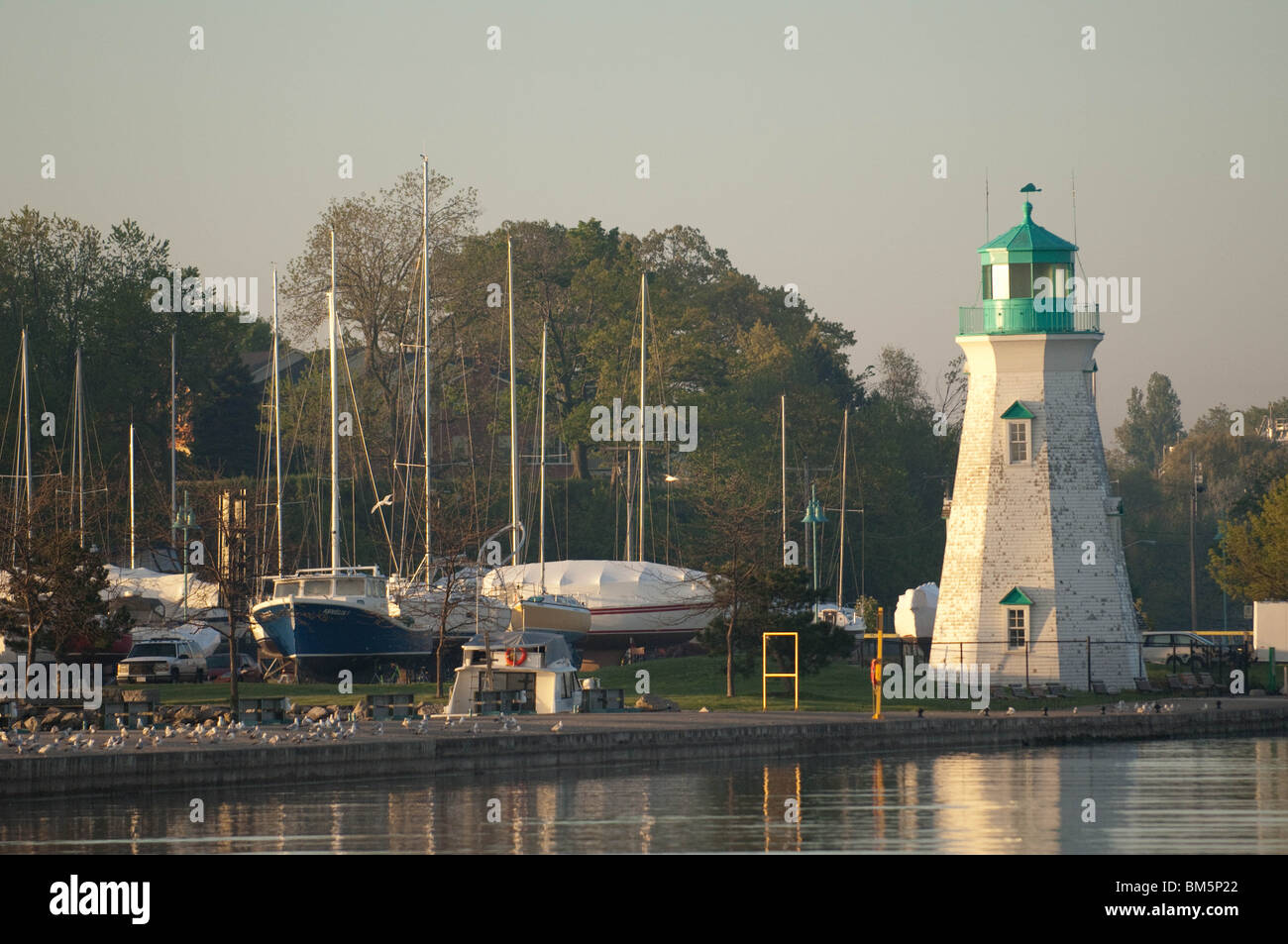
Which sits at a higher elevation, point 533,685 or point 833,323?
point 833,323

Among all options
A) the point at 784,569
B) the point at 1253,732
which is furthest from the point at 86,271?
the point at 1253,732

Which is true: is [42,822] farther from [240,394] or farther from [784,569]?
[240,394]

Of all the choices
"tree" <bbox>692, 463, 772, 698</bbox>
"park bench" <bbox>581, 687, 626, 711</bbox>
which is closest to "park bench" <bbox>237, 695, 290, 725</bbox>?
Result: "park bench" <bbox>581, 687, 626, 711</bbox>

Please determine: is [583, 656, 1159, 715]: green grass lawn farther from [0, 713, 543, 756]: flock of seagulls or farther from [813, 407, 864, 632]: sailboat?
[813, 407, 864, 632]: sailboat

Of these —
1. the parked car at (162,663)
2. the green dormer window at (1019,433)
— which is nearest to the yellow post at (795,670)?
the green dormer window at (1019,433)

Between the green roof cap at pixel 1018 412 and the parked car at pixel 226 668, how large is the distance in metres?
24.0

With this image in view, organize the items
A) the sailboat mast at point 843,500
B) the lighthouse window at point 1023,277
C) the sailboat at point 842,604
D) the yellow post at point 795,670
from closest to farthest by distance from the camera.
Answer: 1. the yellow post at point 795,670
2. the lighthouse window at point 1023,277
3. the sailboat at point 842,604
4. the sailboat mast at point 843,500

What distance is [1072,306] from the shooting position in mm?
54719

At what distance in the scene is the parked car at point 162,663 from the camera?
191 feet

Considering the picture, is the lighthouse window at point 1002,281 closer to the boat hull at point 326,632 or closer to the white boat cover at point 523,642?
the white boat cover at point 523,642

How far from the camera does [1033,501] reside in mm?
54000

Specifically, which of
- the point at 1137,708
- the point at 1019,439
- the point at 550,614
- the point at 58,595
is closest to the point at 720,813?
the point at 58,595


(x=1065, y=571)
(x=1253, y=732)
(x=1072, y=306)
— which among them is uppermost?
(x=1072, y=306)

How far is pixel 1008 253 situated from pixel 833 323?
57617 millimetres
